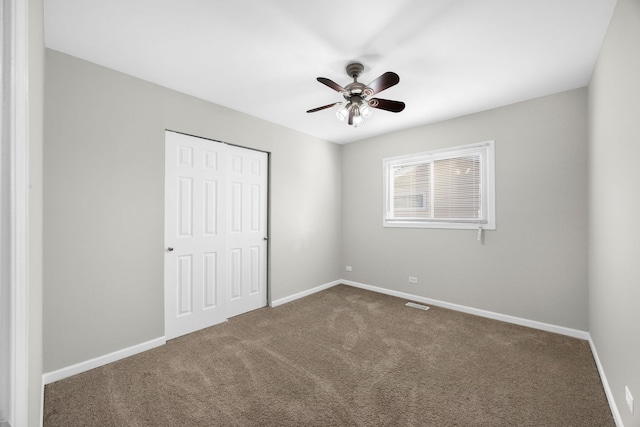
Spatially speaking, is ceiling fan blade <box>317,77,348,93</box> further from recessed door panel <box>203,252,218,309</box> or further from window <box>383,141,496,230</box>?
recessed door panel <box>203,252,218,309</box>

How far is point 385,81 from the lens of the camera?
2.11 meters

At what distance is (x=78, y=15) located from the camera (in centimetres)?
182

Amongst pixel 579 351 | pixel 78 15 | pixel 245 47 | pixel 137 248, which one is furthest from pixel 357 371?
pixel 78 15

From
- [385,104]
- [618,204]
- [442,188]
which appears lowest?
[618,204]

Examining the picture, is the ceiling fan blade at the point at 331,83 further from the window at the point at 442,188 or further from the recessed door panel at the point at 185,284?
the recessed door panel at the point at 185,284

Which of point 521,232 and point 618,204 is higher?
point 618,204

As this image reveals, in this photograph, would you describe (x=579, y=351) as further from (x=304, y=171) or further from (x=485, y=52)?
(x=304, y=171)

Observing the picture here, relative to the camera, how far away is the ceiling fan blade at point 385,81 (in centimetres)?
201

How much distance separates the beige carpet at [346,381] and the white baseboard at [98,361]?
7 centimetres

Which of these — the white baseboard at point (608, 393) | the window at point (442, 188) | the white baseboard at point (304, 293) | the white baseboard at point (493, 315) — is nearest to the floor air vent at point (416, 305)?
the white baseboard at point (493, 315)

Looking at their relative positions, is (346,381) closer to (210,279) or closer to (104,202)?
(210,279)

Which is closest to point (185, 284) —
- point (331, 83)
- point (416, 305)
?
point (331, 83)

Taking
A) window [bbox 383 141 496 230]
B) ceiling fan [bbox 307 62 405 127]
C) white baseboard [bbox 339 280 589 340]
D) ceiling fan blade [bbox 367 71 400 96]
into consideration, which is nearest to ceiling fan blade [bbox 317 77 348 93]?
ceiling fan [bbox 307 62 405 127]

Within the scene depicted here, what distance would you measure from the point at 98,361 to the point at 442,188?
14.2ft
